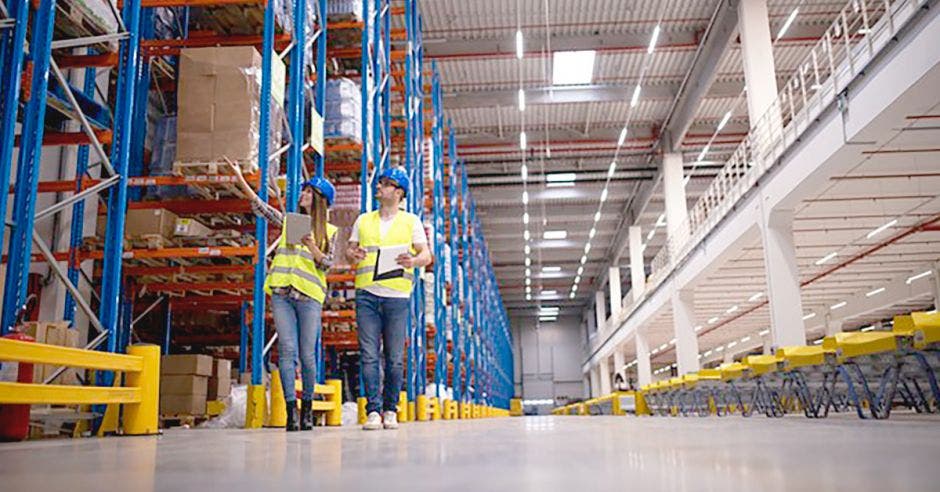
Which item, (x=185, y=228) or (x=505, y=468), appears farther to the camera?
(x=185, y=228)

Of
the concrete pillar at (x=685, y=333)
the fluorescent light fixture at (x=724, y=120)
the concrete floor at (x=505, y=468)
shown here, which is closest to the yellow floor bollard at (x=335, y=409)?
the concrete floor at (x=505, y=468)

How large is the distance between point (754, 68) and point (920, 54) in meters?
6.58

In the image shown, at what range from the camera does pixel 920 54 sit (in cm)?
826

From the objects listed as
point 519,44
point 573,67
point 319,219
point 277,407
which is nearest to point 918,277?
point 573,67

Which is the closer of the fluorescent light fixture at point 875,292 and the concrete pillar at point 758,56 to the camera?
the concrete pillar at point 758,56

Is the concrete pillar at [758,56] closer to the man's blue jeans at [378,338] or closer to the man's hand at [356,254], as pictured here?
the man's blue jeans at [378,338]

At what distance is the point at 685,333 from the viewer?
68.6 ft

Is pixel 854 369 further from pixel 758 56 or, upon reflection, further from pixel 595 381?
pixel 595 381

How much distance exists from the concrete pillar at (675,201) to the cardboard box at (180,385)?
55.8 ft

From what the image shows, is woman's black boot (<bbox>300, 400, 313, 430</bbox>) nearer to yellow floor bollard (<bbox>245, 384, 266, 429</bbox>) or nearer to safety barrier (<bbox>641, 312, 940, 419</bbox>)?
yellow floor bollard (<bbox>245, 384, 266, 429</bbox>)

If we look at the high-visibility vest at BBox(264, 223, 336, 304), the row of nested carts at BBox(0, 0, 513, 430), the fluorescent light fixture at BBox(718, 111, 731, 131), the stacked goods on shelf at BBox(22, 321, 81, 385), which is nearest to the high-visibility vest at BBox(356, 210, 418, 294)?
the high-visibility vest at BBox(264, 223, 336, 304)

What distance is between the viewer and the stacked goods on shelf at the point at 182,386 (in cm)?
727

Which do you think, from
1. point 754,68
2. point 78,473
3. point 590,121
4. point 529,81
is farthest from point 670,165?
point 78,473

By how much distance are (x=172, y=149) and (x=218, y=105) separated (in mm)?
1282
